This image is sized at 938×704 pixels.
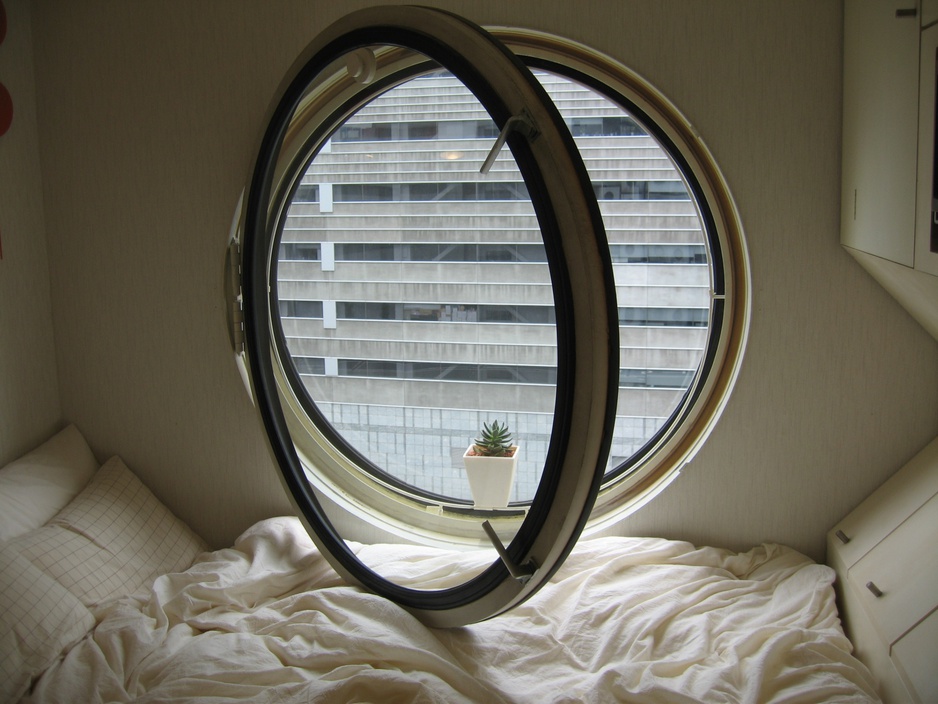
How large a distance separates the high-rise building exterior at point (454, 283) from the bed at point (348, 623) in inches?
15.6

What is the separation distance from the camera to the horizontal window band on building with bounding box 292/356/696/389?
6.31 feet

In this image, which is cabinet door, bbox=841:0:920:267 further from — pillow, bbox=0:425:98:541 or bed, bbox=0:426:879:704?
pillow, bbox=0:425:98:541

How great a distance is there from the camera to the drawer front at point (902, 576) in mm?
1240

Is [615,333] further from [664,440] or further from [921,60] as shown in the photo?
[664,440]

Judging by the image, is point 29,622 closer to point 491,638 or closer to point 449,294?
point 491,638

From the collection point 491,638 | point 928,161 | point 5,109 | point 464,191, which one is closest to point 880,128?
point 928,161

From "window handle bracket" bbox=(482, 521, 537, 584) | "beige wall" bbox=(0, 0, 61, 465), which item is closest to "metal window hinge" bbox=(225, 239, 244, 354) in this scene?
"beige wall" bbox=(0, 0, 61, 465)

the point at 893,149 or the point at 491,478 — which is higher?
the point at 893,149

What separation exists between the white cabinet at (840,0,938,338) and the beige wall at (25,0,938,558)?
0.10m

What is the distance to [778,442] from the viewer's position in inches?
67.4

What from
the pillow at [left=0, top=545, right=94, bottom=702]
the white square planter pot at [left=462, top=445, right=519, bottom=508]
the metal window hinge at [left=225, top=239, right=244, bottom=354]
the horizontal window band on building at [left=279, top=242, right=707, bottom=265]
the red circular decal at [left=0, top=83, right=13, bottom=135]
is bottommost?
the pillow at [left=0, top=545, right=94, bottom=702]

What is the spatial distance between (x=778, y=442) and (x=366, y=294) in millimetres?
1180

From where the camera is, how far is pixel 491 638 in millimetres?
1449

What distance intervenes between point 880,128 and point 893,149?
90mm
